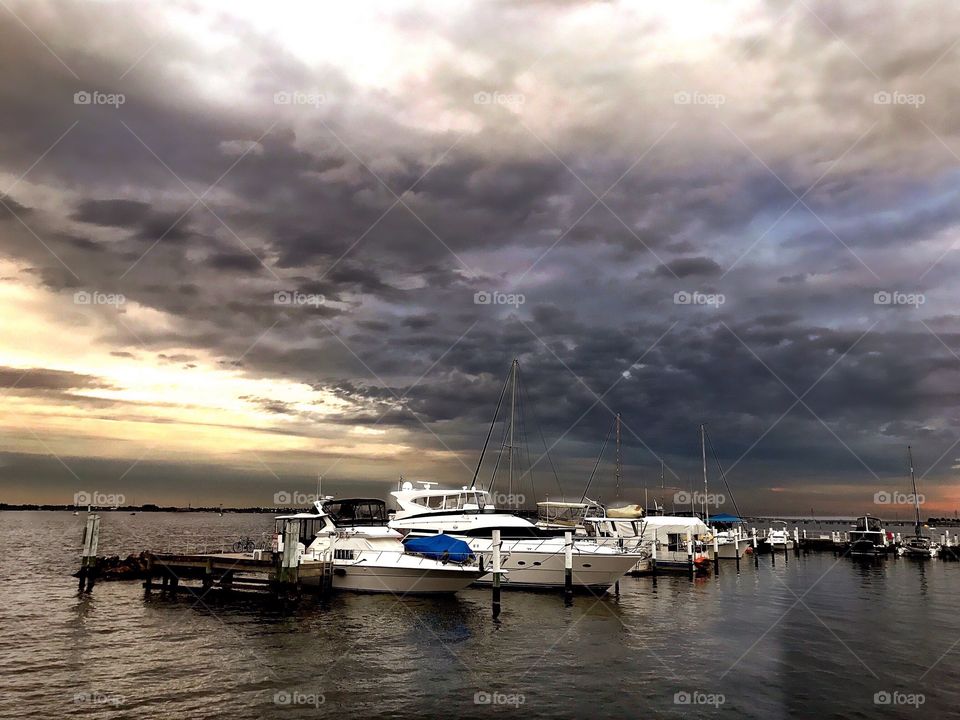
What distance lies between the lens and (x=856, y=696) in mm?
18828

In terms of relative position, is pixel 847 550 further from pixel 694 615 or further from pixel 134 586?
pixel 134 586

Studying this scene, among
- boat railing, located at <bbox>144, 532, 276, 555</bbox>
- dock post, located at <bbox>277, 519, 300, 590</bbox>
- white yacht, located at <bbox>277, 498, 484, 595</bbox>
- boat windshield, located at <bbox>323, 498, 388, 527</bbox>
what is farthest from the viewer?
boat windshield, located at <bbox>323, 498, 388, 527</bbox>

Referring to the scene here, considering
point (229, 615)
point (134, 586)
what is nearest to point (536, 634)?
point (229, 615)

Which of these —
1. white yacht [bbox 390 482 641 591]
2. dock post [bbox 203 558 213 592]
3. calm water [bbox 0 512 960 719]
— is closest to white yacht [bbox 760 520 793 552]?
calm water [bbox 0 512 960 719]

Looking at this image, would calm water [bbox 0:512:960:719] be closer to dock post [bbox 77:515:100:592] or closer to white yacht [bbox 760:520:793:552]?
dock post [bbox 77:515:100:592]

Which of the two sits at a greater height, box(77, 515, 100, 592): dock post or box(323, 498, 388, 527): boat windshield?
box(323, 498, 388, 527): boat windshield
